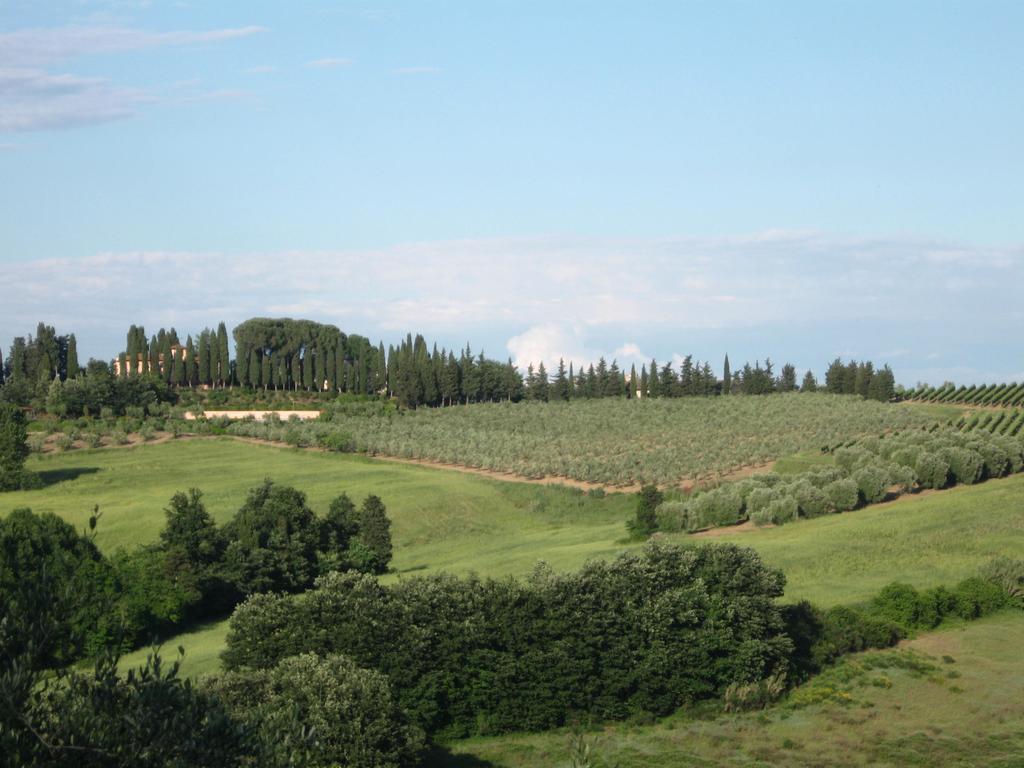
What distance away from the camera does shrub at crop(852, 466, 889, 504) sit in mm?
91812

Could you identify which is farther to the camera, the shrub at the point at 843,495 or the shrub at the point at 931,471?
the shrub at the point at 931,471

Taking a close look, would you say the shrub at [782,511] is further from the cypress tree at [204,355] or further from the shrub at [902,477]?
the cypress tree at [204,355]

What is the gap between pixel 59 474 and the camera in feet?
364

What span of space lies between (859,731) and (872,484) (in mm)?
46902

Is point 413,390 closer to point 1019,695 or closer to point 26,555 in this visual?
point 26,555

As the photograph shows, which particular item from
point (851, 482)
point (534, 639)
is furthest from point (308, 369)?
point (534, 639)

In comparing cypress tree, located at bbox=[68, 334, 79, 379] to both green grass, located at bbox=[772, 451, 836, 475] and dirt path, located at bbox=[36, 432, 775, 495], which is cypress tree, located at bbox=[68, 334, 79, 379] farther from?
green grass, located at bbox=[772, 451, 836, 475]

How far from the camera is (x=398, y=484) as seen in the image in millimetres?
109938

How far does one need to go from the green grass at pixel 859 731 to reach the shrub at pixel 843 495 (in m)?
32.9

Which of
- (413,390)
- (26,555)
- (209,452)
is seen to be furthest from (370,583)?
(413,390)

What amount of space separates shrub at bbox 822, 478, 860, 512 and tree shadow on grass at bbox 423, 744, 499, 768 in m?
49.2

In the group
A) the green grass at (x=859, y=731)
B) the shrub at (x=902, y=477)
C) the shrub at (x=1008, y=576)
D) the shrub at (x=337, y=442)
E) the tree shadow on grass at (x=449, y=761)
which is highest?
the shrub at (x=337, y=442)

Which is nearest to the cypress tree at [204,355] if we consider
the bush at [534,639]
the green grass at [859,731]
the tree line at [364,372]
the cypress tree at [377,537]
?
the tree line at [364,372]

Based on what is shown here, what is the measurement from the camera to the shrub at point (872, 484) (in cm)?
9181
